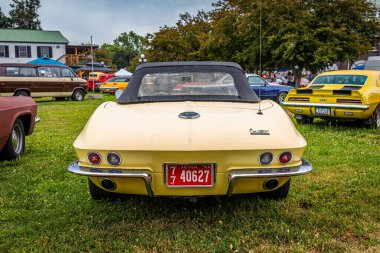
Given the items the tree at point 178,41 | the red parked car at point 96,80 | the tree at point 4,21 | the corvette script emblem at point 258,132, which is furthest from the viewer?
the tree at point 4,21

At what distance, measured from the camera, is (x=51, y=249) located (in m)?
2.88

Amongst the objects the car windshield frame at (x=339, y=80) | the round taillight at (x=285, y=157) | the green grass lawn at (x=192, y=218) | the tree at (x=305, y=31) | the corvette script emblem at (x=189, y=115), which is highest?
the tree at (x=305, y=31)

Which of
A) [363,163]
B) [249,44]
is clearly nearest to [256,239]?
[363,163]

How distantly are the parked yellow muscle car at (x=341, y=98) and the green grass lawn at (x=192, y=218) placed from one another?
125 inches

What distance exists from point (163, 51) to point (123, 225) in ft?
117

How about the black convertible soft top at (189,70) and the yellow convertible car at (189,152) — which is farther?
the black convertible soft top at (189,70)

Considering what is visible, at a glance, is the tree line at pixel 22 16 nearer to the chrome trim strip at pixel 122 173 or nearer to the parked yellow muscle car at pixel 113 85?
the parked yellow muscle car at pixel 113 85

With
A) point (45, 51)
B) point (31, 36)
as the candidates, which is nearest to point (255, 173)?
point (45, 51)

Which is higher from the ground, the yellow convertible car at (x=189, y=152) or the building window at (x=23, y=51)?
the building window at (x=23, y=51)

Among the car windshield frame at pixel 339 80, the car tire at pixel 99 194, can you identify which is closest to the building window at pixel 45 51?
the car windshield frame at pixel 339 80

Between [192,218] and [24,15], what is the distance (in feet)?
240

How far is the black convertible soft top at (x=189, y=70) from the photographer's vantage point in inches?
147

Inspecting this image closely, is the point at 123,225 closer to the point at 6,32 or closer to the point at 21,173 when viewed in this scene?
the point at 21,173

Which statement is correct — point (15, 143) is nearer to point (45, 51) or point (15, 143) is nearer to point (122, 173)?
point (122, 173)
